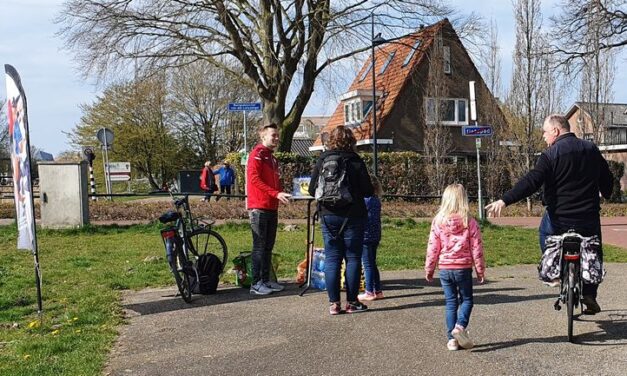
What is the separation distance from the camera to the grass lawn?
5484 millimetres

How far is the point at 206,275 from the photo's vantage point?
7.82m

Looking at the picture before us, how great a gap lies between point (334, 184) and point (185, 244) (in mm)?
2165

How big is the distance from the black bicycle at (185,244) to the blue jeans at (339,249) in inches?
67.2

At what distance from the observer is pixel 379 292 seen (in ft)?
24.5

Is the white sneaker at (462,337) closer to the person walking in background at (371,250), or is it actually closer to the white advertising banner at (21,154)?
the person walking in background at (371,250)

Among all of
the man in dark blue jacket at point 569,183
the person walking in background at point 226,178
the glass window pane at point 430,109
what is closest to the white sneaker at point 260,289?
the man in dark blue jacket at point 569,183

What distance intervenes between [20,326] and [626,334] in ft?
18.4

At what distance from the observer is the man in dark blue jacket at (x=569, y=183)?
5.70m

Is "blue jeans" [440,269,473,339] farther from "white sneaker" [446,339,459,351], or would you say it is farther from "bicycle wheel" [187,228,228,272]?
"bicycle wheel" [187,228,228,272]

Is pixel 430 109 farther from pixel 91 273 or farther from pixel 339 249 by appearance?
pixel 339 249

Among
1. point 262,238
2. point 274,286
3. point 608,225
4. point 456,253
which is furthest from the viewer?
point 608,225

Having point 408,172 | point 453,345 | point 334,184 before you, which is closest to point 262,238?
point 334,184

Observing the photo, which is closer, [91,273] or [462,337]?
[462,337]

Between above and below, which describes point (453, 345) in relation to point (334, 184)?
below
